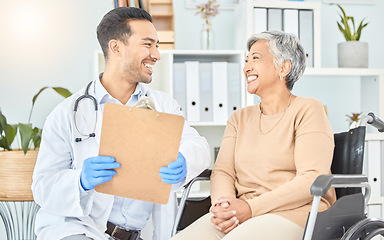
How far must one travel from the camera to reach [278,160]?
4.97 feet

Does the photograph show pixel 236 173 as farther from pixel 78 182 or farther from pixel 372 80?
pixel 372 80

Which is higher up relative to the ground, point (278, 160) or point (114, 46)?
point (114, 46)

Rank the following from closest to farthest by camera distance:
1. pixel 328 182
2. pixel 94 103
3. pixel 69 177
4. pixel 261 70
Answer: pixel 328 182, pixel 69 177, pixel 94 103, pixel 261 70

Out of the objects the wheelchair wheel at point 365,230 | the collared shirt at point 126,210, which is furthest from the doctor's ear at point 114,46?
the wheelchair wheel at point 365,230

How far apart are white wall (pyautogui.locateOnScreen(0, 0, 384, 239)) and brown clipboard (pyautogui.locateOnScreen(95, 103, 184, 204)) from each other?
1.46 m

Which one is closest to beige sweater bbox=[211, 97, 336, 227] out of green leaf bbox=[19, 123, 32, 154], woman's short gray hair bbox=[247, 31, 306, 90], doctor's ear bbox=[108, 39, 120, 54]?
woman's short gray hair bbox=[247, 31, 306, 90]

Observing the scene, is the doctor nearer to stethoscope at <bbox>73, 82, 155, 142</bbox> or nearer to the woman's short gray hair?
stethoscope at <bbox>73, 82, 155, 142</bbox>

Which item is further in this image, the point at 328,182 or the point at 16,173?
the point at 16,173

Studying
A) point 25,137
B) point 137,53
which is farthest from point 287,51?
point 25,137

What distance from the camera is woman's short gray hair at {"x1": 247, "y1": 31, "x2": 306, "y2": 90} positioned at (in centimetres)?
164

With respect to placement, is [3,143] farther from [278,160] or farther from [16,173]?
[278,160]

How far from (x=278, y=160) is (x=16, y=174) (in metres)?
1.26

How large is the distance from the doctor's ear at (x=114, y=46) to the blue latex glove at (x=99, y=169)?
0.45 meters

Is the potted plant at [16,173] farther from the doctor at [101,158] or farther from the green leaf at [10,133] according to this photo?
the doctor at [101,158]
